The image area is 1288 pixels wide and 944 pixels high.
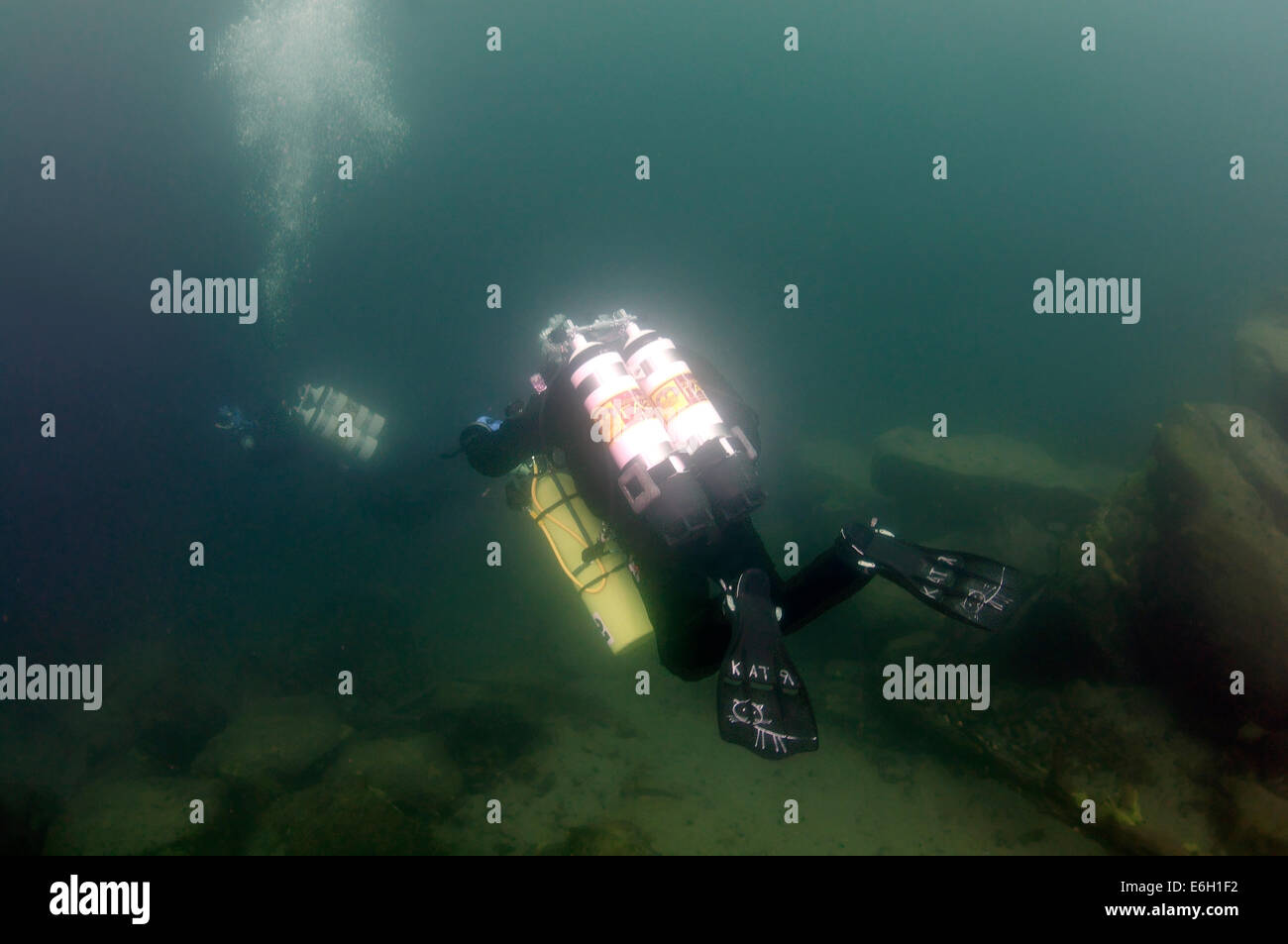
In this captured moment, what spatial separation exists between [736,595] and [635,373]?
198 centimetres

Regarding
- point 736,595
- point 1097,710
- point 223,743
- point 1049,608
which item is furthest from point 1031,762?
point 223,743

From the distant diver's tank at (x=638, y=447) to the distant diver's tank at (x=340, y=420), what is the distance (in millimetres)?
11020

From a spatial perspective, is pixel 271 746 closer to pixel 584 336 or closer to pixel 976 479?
pixel 584 336

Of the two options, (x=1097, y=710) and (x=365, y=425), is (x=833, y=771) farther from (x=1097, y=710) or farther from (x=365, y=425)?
(x=365, y=425)

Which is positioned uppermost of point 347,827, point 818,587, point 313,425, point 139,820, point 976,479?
point 313,425

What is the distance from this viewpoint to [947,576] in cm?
420

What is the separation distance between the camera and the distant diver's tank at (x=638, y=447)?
160 inches

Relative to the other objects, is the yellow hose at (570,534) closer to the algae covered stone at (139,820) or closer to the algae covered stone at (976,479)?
the algae covered stone at (139,820)

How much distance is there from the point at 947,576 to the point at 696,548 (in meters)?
1.75

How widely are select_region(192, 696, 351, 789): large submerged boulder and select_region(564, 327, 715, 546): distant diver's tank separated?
8.59m

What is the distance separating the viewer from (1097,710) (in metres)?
7.05

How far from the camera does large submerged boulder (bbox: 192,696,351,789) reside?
9234 mm

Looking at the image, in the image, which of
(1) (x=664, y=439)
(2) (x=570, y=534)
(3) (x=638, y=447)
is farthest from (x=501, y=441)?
(1) (x=664, y=439)
